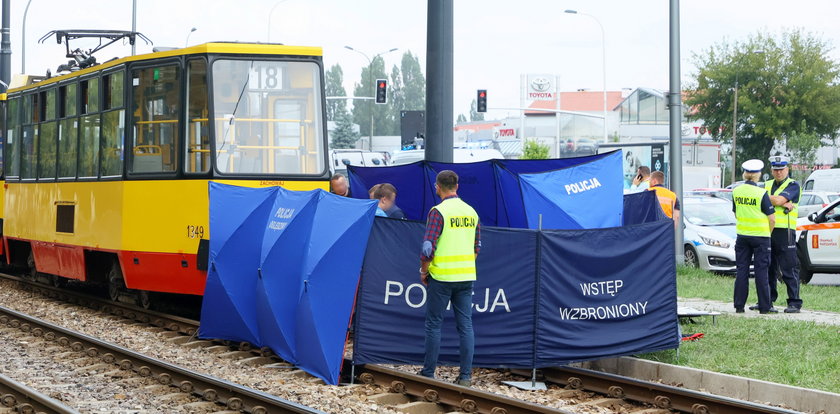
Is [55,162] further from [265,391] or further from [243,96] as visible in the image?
[265,391]

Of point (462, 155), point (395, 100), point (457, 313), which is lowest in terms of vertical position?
point (457, 313)

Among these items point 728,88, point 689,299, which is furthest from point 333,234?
point 728,88

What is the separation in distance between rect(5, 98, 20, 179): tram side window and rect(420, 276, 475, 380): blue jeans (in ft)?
36.7

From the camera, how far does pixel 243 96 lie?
543 inches

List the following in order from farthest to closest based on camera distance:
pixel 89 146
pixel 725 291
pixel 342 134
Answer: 1. pixel 342 134
2. pixel 725 291
3. pixel 89 146

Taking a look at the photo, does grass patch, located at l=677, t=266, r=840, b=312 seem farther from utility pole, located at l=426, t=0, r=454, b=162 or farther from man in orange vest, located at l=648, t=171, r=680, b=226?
utility pole, located at l=426, t=0, r=454, b=162

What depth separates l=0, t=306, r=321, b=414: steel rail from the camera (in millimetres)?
8844

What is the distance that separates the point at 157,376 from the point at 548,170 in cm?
455

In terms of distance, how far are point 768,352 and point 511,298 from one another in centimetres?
257

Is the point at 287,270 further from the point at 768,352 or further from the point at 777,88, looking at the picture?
the point at 777,88

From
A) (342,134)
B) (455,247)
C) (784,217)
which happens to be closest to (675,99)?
(784,217)

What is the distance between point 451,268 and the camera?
31.2 ft

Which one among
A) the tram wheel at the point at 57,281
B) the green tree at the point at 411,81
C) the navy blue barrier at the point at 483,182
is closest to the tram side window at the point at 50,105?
the tram wheel at the point at 57,281

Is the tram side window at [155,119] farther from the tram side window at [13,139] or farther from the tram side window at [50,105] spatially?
the tram side window at [13,139]
